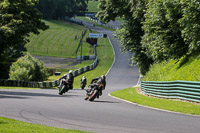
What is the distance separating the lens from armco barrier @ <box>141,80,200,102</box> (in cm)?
2002

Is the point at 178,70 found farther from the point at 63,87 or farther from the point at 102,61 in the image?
the point at 102,61

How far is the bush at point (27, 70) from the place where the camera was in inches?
2190

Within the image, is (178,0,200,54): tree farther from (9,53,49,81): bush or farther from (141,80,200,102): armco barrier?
(9,53,49,81): bush

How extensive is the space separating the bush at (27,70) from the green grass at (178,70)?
81.4ft

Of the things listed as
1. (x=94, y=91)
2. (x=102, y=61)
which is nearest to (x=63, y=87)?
(x=94, y=91)

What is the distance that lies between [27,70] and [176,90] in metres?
37.0

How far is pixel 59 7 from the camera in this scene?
17125 centimetres

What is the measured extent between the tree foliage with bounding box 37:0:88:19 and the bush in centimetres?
10062

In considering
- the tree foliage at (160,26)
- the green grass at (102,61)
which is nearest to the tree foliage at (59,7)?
the green grass at (102,61)

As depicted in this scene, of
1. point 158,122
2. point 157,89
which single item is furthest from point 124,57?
point 158,122

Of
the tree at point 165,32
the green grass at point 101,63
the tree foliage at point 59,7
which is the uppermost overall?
the tree foliage at point 59,7

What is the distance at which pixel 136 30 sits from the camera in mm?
45156

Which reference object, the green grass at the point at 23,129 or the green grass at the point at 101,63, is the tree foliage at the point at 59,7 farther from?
the green grass at the point at 23,129

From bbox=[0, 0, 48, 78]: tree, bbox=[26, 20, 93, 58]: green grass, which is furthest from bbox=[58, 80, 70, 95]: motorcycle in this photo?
bbox=[26, 20, 93, 58]: green grass
